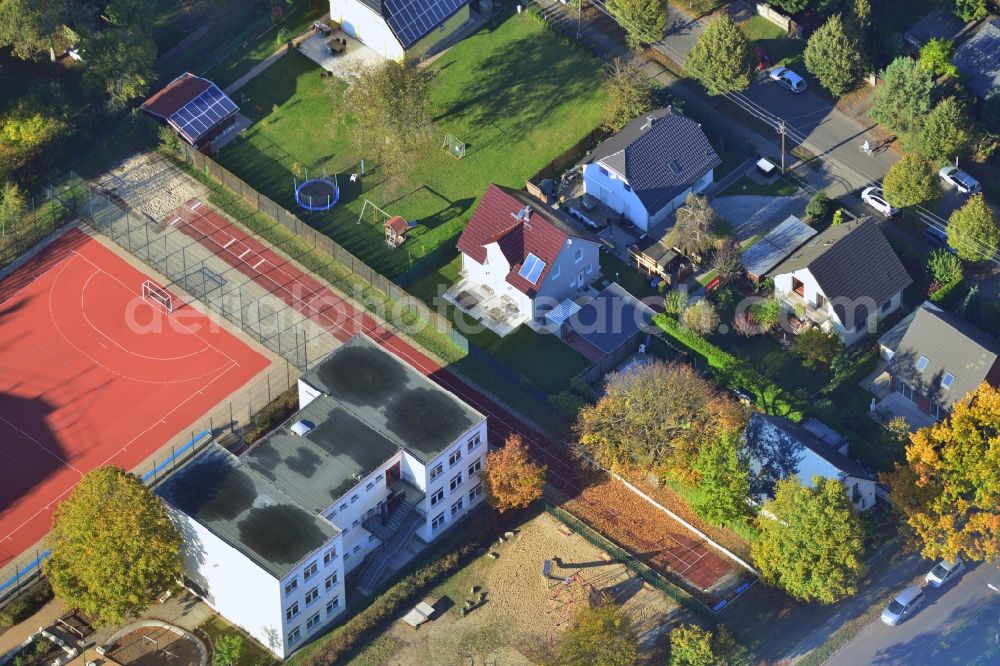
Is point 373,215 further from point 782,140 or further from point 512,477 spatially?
point 782,140

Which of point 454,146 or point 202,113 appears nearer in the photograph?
point 202,113

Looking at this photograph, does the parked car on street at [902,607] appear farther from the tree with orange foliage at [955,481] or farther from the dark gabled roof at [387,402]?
the dark gabled roof at [387,402]

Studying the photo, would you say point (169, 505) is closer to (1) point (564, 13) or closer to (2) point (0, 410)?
(2) point (0, 410)

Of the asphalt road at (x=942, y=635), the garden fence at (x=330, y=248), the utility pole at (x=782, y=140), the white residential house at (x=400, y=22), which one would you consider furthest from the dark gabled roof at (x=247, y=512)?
the utility pole at (x=782, y=140)

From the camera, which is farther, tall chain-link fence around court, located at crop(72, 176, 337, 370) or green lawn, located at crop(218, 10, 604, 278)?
green lawn, located at crop(218, 10, 604, 278)

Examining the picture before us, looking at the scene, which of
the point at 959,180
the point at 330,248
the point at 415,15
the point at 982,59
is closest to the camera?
the point at 330,248

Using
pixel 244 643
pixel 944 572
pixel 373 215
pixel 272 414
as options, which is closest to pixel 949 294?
pixel 944 572

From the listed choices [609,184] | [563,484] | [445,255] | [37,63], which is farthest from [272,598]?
[37,63]

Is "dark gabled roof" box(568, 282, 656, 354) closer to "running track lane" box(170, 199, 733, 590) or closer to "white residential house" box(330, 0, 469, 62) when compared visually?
"running track lane" box(170, 199, 733, 590)

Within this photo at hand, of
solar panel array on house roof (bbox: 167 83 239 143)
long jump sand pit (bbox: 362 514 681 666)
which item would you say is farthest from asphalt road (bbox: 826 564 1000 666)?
solar panel array on house roof (bbox: 167 83 239 143)
